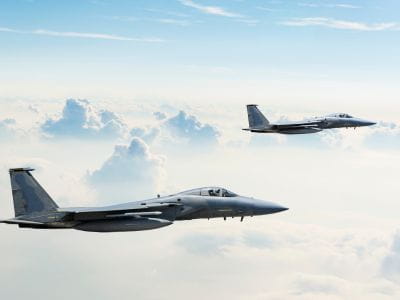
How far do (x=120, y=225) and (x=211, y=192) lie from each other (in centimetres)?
639

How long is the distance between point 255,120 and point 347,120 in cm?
1233

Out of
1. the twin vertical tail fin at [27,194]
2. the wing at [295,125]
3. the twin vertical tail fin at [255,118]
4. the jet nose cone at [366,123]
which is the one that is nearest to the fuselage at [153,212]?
the twin vertical tail fin at [27,194]

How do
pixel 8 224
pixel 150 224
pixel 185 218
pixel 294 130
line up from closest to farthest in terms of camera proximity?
pixel 8 224 < pixel 150 224 < pixel 185 218 < pixel 294 130

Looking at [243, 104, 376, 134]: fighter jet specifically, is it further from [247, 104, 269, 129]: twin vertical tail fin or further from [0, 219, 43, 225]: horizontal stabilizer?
[0, 219, 43, 225]: horizontal stabilizer

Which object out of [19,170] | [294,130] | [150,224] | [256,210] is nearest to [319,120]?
[294,130]

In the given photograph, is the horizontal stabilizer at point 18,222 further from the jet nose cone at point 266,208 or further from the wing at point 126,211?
the jet nose cone at point 266,208

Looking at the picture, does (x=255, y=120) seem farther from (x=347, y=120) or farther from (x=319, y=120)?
(x=347, y=120)

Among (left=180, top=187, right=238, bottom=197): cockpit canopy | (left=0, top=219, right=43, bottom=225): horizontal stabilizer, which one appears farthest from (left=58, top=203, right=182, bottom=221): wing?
(left=0, top=219, right=43, bottom=225): horizontal stabilizer

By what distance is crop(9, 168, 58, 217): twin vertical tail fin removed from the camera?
30969 mm

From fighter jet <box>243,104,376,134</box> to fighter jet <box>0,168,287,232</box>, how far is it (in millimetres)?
31095

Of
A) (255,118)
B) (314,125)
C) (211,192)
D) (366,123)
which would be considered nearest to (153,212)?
(211,192)

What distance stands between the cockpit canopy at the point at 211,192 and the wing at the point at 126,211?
1.43 meters

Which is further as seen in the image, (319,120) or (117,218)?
(319,120)

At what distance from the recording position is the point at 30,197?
31.1 m
